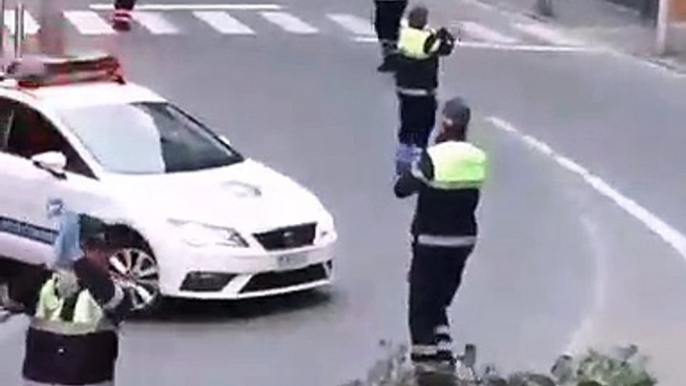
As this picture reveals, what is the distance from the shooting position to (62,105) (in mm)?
16391

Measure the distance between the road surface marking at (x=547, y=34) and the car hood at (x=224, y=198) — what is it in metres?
20.8

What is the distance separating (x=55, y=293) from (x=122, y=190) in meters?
5.46

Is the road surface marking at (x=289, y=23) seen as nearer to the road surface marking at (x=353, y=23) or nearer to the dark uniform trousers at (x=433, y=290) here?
the road surface marking at (x=353, y=23)

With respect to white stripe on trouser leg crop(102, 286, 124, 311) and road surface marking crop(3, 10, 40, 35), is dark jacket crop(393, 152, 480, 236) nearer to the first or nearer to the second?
white stripe on trouser leg crop(102, 286, 124, 311)

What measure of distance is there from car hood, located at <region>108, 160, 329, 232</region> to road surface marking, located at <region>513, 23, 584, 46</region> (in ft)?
68.1

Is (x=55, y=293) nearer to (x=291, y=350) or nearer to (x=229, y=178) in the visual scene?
(x=291, y=350)

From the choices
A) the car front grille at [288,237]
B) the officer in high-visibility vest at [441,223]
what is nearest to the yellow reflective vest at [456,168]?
the officer in high-visibility vest at [441,223]

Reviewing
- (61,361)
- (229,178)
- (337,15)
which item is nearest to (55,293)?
(61,361)

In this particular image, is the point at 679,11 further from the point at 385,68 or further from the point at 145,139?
the point at 145,139

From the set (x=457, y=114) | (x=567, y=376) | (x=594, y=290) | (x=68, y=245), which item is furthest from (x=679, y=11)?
(x=567, y=376)

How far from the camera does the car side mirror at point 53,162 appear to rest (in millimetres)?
15664

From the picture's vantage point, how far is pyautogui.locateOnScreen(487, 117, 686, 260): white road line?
63.6 ft

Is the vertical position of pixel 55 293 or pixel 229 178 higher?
pixel 55 293

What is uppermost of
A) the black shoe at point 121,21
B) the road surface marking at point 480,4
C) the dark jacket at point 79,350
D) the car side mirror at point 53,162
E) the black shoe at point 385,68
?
the dark jacket at point 79,350
